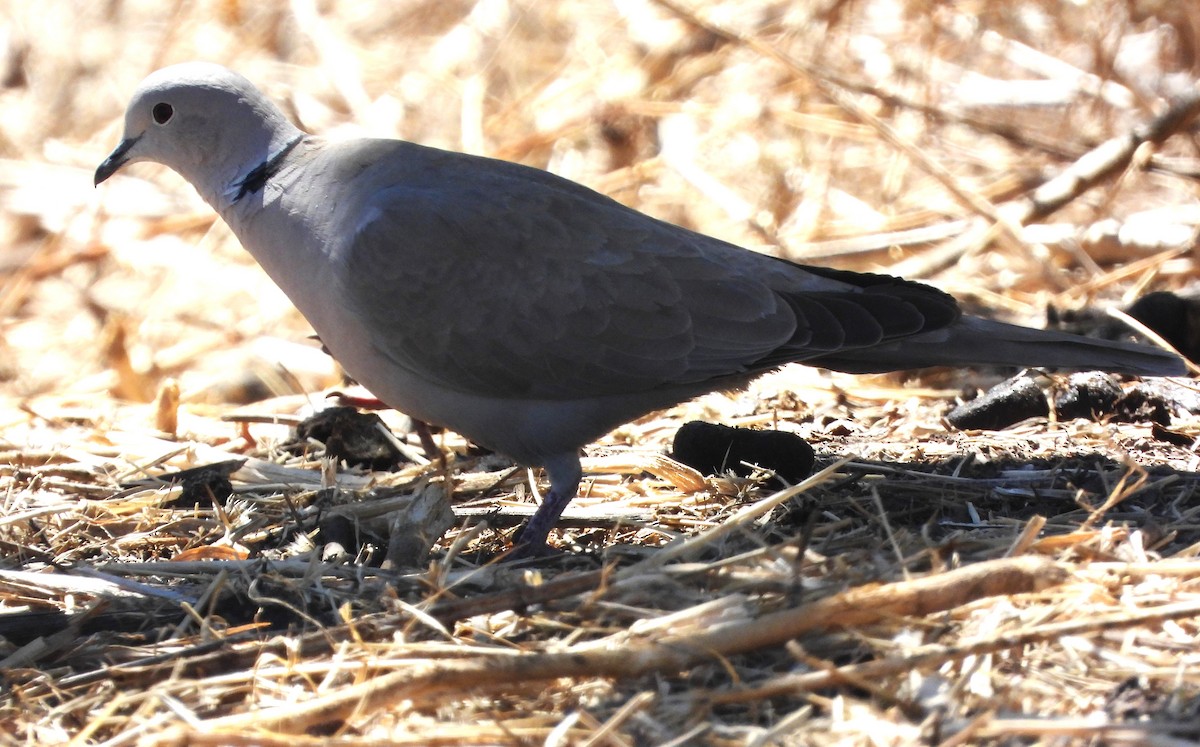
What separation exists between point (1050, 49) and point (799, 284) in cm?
406

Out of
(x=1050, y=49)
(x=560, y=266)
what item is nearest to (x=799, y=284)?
(x=560, y=266)

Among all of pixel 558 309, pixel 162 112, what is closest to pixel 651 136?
pixel 162 112

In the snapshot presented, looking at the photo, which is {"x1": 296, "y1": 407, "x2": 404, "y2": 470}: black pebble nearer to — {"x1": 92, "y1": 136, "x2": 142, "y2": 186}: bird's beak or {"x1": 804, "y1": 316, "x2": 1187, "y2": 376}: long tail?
{"x1": 92, "y1": 136, "x2": 142, "y2": 186}: bird's beak

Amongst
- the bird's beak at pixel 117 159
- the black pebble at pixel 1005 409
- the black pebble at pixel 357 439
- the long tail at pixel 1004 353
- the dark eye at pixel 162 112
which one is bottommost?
the black pebble at pixel 1005 409

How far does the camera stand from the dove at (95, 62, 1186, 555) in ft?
10.5

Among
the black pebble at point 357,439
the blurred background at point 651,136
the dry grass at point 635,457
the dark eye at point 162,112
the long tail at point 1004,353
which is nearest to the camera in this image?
the dry grass at point 635,457

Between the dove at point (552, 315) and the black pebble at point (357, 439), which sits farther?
the black pebble at point (357, 439)

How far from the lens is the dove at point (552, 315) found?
3.21 metres

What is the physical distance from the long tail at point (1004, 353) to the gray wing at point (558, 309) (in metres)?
0.08

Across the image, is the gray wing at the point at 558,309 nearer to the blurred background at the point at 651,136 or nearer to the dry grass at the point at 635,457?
the dry grass at the point at 635,457


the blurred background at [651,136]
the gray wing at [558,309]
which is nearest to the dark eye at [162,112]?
the gray wing at [558,309]

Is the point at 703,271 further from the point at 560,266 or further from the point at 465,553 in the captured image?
the point at 465,553

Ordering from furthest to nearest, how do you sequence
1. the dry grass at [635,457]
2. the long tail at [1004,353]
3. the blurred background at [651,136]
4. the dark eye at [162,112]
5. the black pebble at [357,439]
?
the blurred background at [651,136]
the black pebble at [357,439]
the dark eye at [162,112]
the long tail at [1004,353]
the dry grass at [635,457]

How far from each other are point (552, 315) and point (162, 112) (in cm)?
142
